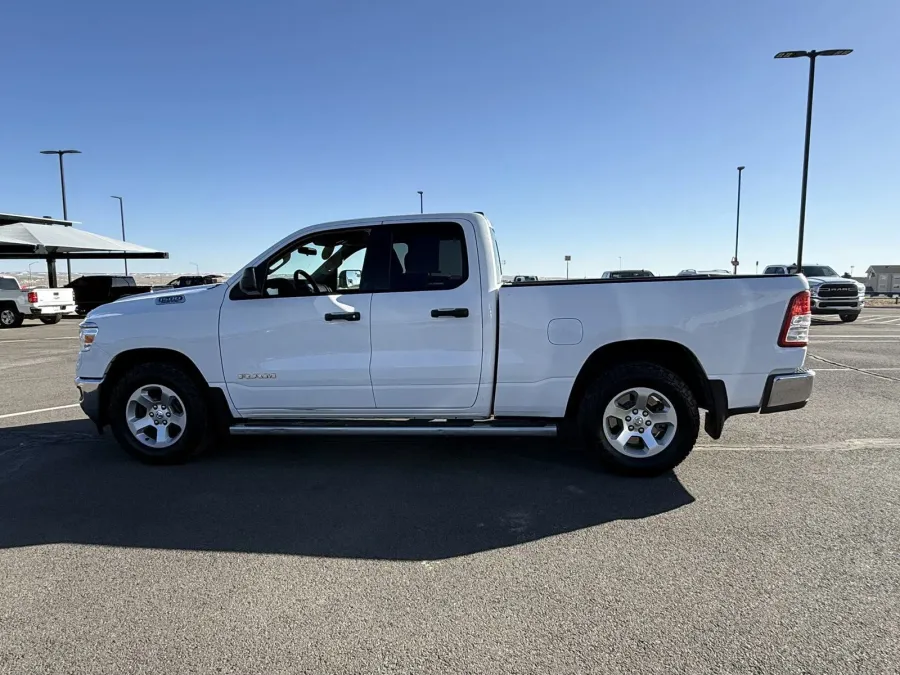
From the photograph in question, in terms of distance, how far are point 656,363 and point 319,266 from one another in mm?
2865

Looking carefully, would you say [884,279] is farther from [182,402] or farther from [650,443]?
[182,402]

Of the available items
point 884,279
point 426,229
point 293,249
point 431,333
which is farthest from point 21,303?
point 884,279

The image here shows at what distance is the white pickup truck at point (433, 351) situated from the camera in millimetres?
4160

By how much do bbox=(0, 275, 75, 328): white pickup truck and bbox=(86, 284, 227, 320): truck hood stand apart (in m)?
18.5

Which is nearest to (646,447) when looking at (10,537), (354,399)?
(354,399)

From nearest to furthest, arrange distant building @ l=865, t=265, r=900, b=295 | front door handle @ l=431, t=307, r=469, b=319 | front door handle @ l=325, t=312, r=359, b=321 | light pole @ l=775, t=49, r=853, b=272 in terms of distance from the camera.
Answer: front door handle @ l=431, t=307, r=469, b=319, front door handle @ l=325, t=312, r=359, b=321, light pole @ l=775, t=49, r=853, b=272, distant building @ l=865, t=265, r=900, b=295

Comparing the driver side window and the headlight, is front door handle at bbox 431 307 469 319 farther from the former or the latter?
the headlight

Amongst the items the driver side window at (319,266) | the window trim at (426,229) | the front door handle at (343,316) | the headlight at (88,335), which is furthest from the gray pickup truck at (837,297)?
the headlight at (88,335)

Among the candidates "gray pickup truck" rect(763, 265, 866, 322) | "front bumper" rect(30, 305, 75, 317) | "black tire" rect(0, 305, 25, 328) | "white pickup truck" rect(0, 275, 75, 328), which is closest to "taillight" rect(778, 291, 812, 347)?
"gray pickup truck" rect(763, 265, 866, 322)

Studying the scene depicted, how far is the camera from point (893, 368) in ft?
30.3

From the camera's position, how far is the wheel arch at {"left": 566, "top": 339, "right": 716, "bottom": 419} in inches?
167

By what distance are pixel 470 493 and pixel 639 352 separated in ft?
5.53

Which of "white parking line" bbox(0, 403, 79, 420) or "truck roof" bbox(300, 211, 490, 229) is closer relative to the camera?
"truck roof" bbox(300, 211, 490, 229)

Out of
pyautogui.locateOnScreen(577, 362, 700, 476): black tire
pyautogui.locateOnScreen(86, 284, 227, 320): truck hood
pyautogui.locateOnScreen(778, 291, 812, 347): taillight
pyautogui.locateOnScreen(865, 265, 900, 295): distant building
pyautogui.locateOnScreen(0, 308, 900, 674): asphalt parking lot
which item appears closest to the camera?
pyautogui.locateOnScreen(0, 308, 900, 674): asphalt parking lot
